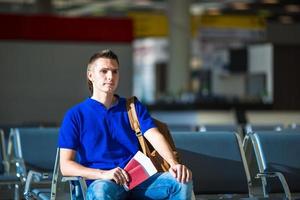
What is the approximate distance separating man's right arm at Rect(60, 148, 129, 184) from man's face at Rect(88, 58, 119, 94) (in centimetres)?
41

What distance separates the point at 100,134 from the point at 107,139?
5cm

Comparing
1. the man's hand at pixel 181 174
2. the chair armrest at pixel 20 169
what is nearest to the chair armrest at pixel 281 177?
the man's hand at pixel 181 174

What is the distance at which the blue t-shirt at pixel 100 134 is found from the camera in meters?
5.01

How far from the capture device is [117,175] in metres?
4.74

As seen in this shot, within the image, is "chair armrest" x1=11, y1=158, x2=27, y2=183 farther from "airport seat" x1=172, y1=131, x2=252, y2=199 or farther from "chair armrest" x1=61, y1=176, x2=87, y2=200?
"chair armrest" x1=61, y1=176, x2=87, y2=200

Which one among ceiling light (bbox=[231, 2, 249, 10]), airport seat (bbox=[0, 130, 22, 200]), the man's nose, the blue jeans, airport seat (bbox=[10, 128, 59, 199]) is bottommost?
airport seat (bbox=[0, 130, 22, 200])

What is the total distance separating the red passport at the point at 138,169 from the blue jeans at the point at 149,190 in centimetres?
7

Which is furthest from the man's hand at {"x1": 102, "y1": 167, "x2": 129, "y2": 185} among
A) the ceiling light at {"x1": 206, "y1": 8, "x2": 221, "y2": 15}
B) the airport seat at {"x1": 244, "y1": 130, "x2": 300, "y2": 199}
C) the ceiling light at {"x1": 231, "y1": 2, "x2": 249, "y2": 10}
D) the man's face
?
the ceiling light at {"x1": 206, "y1": 8, "x2": 221, "y2": 15}

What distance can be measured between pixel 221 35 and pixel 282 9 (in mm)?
3466

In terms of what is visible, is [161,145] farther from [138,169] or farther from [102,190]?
[102,190]

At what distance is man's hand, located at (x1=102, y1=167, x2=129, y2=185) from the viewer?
4.74 m

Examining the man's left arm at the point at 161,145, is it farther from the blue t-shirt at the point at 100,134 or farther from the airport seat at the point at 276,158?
the airport seat at the point at 276,158

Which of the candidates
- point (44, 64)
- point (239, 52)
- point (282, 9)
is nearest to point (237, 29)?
point (282, 9)

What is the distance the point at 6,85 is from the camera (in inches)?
806
